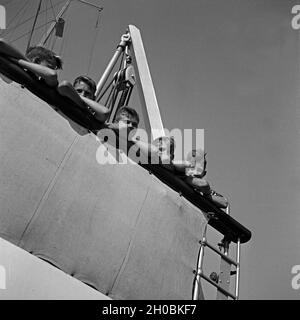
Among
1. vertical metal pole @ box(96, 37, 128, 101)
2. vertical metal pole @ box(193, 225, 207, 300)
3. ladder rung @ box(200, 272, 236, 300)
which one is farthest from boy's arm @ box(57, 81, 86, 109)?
vertical metal pole @ box(96, 37, 128, 101)

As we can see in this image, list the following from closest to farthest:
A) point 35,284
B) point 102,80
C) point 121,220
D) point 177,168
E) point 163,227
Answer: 1. point 35,284
2. point 121,220
3. point 163,227
4. point 177,168
5. point 102,80

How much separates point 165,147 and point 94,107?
78 centimetres

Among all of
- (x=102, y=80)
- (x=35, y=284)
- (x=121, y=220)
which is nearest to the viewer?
(x=35, y=284)

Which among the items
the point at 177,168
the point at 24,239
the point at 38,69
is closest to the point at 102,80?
the point at 177,168

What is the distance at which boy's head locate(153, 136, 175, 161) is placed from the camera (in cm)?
451

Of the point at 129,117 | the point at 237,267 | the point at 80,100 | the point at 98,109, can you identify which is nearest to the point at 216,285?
the point at 237,267

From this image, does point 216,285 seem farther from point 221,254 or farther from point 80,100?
point 80,100

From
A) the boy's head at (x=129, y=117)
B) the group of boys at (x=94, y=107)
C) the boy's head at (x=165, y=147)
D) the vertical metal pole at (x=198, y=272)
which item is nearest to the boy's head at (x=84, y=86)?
the group of boys at (x=94, y=107)

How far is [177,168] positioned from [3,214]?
1628 mm

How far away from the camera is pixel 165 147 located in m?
4.57

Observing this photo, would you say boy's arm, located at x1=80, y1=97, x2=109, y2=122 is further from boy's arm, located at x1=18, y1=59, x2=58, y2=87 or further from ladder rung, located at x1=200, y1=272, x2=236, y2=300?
ladder rung, located at x1=200, y1=272, x2=236, y2=300

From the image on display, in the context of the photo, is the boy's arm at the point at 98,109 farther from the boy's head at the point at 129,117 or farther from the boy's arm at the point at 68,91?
the boy's head at the point at 129,117
